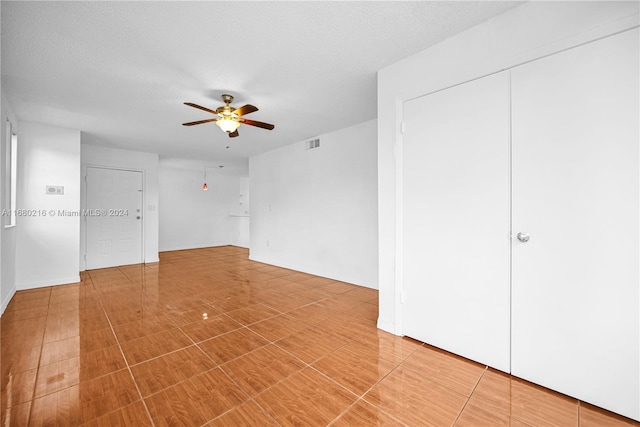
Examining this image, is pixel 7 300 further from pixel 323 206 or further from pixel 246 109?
pixel 323 206

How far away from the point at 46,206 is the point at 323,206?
452 centimetres

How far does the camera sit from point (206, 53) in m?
2.34

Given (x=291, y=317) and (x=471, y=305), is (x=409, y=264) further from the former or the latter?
(x=291, y=317)

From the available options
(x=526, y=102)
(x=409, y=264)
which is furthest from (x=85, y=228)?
(x=526, y=102)

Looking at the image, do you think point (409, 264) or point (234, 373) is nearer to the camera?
point (234, 373)

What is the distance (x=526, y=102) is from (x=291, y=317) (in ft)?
9.48

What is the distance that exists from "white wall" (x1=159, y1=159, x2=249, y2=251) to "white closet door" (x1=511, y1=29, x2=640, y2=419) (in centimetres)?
765

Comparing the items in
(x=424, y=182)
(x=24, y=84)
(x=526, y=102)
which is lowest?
(x=424, y=182)

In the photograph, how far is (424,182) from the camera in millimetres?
2346

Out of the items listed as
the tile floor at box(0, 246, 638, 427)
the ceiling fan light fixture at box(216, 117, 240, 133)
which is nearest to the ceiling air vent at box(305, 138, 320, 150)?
the ceiling fan light fixture at box(216, 117, 240, 133)

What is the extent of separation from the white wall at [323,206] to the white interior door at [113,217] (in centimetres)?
273

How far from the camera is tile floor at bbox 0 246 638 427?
152cm

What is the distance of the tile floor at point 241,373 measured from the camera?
4.99ft

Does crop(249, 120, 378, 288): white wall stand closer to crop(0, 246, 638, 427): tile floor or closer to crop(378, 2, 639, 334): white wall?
crop(0, 246, 638, 427): tile floor
